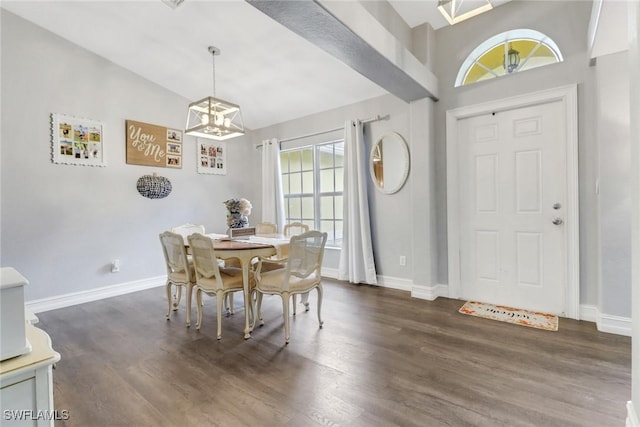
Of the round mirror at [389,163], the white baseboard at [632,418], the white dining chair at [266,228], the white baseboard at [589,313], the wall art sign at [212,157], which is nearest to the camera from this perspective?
the white baseboard at [632,418]

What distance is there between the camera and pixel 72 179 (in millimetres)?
3539

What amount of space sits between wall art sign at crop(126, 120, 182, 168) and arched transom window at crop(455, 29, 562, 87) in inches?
148

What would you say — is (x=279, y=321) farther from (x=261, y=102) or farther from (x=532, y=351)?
(x=261, y=102)

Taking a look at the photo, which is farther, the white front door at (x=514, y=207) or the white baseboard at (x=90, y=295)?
the white baseboard at (x=90, y=295)

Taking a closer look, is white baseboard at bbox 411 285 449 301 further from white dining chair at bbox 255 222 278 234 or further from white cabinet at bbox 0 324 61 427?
white cabinet at bbox 0 324 61 427

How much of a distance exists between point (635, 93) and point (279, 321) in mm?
2790

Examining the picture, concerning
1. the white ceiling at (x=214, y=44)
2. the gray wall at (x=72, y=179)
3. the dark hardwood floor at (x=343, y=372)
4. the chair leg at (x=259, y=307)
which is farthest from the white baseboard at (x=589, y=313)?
the gray wall at (x=72, y=179)

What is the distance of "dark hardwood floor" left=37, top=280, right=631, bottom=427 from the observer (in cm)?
160

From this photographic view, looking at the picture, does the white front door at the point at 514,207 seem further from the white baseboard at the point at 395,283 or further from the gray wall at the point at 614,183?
the white baseboard at the point at 395,283

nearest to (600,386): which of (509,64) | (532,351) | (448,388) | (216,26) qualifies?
(532,351)

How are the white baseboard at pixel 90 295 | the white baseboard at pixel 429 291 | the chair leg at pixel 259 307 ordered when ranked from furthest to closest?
the white baseboard at pixel 429 291 < the white baseboard at pixel 90 295 < the chair leg at pixel 259 307

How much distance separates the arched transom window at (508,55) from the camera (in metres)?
2.91

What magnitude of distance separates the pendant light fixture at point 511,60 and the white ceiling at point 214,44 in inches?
30.2

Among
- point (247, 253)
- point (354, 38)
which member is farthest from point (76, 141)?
point (354, 38)
